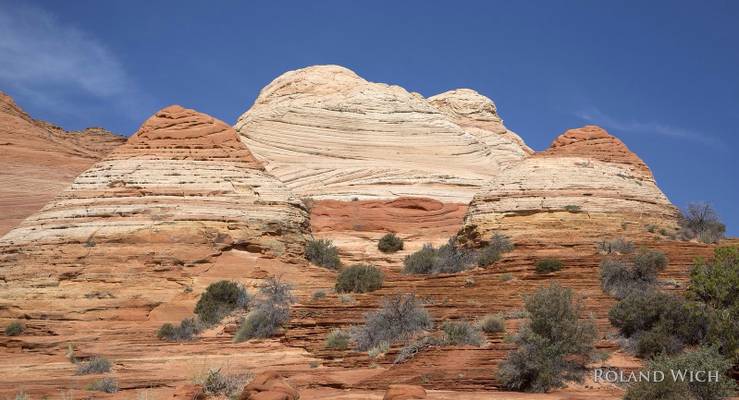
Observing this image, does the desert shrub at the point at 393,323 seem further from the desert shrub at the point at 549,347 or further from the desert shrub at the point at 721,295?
the desert shrub at the point at 721,295

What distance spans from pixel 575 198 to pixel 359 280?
881 cm

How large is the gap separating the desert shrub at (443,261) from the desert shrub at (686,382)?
11.9 meters

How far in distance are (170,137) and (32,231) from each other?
6.27 metres

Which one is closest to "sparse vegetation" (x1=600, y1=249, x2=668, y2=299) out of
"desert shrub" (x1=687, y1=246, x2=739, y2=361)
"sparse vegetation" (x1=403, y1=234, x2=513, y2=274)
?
"desert shrub" (x1=687, y1=246, x2=739, y2=361)

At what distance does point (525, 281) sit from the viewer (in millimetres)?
21734

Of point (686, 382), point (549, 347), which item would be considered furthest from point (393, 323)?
point (686, 382)

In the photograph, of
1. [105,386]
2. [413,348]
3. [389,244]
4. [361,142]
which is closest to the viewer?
[105,386]

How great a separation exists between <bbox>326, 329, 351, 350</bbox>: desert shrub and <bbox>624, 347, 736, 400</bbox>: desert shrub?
20.0ft

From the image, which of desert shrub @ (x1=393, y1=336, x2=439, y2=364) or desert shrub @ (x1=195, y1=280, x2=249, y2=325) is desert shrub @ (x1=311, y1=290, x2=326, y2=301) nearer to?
desert shrub @ (x1=195, y1=280, x2=249, y2=325)

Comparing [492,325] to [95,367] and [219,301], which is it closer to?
[95,367]

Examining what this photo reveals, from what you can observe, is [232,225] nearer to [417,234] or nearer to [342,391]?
[342,391]

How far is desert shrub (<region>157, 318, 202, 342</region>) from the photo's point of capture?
2143cm

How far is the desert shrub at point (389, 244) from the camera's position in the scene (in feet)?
128

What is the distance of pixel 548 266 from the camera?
2206 cm
